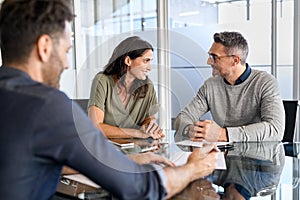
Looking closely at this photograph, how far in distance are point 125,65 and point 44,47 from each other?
1.63 metres

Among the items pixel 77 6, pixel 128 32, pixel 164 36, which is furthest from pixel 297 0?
pixel 77 6

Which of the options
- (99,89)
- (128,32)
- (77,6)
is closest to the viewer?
(99,89)

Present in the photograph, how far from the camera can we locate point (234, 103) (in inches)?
95.5

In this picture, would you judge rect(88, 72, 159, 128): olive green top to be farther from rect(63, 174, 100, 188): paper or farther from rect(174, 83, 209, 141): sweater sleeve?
rect(63, 174, 100, 188): paper

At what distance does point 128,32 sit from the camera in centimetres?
449

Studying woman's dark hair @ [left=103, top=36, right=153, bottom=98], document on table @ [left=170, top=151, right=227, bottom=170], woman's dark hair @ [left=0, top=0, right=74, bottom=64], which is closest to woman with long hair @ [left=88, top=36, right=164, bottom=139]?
woman's dark hair @ [left=103, top=36, right=153, bottom=98]

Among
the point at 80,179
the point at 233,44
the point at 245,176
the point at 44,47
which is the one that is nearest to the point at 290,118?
the point at 233,44

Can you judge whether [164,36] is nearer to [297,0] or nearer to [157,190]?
[297,0]

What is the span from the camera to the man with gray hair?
7.00 feet

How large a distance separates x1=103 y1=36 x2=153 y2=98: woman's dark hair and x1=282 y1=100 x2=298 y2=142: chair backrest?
1.02 meters

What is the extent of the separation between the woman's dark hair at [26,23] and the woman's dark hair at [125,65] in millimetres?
1593

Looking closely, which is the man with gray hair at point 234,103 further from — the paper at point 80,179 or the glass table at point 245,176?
the paper at point 80,179

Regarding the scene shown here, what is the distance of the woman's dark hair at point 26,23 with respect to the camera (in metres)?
0.91

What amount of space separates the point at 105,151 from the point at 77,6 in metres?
3.38
